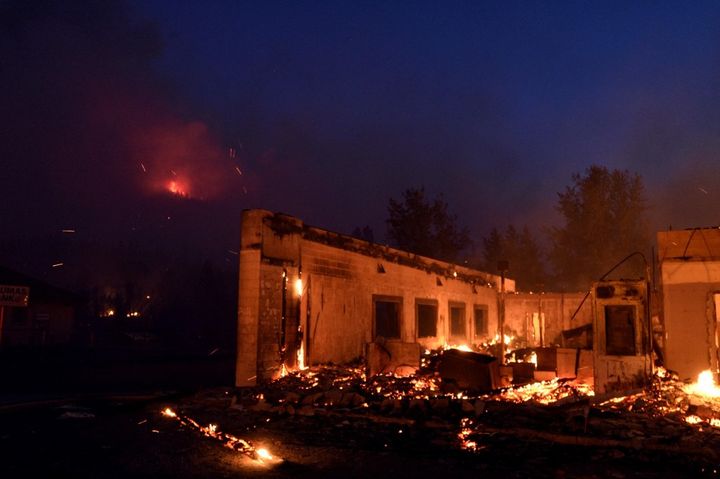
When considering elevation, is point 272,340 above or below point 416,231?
below

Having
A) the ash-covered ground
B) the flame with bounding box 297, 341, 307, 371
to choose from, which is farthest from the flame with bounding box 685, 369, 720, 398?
the flame with bounding box 297, 341, 307, 371

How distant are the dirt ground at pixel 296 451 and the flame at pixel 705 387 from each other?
17.8 feet

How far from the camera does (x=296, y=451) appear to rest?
25.0 feet

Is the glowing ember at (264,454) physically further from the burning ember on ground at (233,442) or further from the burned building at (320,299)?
the burned building at (320,299)

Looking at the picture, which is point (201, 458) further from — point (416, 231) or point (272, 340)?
point (416, 231)

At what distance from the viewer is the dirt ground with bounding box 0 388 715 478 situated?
6.62 m

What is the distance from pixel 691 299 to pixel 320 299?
30.0 feet

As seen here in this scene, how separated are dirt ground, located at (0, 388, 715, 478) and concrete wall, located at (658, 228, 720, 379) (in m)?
6.95

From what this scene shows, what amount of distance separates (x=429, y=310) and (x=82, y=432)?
47.6 feet

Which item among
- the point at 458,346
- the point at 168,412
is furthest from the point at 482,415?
the point at 458,346

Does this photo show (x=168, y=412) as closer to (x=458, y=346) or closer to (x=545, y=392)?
(x=545, y=392)

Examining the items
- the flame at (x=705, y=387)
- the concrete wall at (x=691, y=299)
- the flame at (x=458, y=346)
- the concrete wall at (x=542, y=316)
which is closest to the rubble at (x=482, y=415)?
the flame at (x=705, y=387)

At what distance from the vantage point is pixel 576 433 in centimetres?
827

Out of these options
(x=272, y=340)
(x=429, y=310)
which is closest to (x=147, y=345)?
(x=429, y=310)
